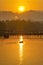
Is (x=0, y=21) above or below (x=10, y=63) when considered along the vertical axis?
above

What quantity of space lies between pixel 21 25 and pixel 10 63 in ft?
143

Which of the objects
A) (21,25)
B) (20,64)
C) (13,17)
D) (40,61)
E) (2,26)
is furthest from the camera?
(13,17)

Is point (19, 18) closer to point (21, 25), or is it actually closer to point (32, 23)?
point (32, 23)

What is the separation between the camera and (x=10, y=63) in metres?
10.7

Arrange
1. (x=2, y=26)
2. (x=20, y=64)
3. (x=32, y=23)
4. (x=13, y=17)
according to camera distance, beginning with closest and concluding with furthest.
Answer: (x=20, y=64), (x=2, y=26), (x=32, y=23), (x=13, y=17)

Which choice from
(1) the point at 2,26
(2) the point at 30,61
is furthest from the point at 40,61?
(1) the point at 2,26

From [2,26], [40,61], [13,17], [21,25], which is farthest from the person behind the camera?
[13,17]

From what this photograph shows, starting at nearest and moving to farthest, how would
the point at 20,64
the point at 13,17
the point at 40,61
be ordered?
1. the point at 20,64
2. the point at 40,61
3. the point at 13,17

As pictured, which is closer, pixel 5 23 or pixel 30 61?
pixel 30 61

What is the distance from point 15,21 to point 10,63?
154 ft

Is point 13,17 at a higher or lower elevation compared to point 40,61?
higher

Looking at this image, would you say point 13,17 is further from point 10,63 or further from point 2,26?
point 10,63

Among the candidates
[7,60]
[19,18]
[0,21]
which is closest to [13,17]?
[19,18]

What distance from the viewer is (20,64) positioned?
1022 cm
